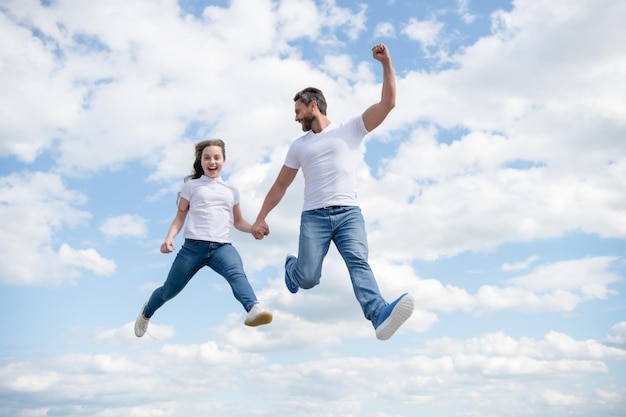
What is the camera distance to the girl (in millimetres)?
9609

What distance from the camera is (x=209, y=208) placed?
984cm

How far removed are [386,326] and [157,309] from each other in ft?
14.8

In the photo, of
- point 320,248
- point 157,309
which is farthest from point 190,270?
point 320,248

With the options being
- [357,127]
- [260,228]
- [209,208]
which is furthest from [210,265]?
[357,127]

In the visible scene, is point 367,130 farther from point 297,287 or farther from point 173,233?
point 173,233

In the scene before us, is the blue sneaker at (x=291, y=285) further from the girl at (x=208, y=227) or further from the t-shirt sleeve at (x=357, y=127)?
the t-shirt sleeve at (x=357, y=127)

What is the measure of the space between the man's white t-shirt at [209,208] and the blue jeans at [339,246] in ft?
5.56

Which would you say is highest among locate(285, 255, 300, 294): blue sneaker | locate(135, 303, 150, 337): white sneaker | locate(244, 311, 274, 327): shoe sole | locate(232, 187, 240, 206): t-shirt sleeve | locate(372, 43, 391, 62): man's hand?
locate(372, 43, 391, 62): man's hand

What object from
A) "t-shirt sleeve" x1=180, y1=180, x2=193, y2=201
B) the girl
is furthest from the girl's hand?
"t-shirt sleeve" x1=180, y1=180, x2=193, y2=201

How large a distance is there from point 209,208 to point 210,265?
0.79m

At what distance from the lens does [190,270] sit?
980 cm

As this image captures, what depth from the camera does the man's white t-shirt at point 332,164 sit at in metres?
8.29

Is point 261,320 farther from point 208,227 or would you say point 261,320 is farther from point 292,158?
point 292,158

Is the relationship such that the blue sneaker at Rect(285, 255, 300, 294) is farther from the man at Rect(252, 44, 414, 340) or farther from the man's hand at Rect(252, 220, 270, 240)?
the man's hand at Rect(252, 220, 270, 240)
